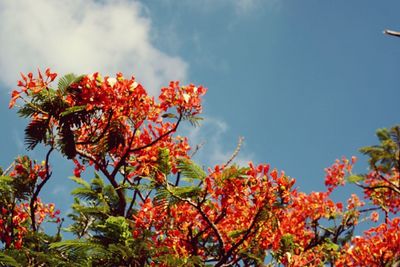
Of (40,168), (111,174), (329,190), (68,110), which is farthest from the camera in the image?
(329,190)

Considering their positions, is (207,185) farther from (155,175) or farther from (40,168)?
(40,168)

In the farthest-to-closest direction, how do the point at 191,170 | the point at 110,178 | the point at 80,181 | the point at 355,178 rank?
the point at 80,181
the point at 110,178
the point at 355,178
the point at 191,170

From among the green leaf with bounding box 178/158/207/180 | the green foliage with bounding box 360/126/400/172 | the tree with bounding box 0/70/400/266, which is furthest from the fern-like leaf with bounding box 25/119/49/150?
the green foliage with bounding box 360/126/400/172

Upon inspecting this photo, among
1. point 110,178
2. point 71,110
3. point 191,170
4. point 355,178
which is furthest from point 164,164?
point 355,178

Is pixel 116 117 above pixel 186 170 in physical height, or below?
above

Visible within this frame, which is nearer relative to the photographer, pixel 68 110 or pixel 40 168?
pixel 68 110

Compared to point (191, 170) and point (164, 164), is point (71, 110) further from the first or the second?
point (191, 170)

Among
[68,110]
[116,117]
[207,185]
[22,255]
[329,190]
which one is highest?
[329,190]

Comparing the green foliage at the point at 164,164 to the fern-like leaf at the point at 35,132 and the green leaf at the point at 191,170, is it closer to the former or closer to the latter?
the green leaf at the point at 191,170

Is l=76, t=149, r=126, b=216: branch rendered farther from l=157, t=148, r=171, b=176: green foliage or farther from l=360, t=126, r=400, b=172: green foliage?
l=360, t=126, r=400, b=172: green foliage

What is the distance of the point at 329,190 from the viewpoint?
11836mm

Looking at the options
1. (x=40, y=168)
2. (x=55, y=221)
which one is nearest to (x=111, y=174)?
(x=40, y=168)

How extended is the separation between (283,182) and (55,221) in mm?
5980

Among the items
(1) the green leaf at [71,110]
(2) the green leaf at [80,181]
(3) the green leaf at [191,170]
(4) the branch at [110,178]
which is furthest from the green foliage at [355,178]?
(2) the green leaf at [80,181]
